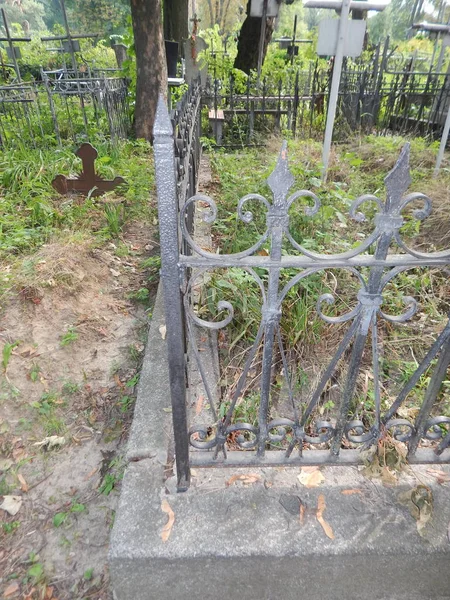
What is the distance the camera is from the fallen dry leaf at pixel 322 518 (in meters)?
1.46

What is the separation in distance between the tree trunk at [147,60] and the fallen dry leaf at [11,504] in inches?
236

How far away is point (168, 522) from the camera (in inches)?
58.1

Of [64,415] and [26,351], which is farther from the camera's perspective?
[26,351]

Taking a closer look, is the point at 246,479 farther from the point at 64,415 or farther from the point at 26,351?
the point at 26,351

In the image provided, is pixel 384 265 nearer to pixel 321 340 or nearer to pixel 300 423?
pixel 300 423

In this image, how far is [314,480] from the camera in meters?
1.62

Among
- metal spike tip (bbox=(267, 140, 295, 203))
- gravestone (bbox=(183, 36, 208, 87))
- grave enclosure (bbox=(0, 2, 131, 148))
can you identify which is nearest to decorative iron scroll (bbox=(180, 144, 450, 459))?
metal spike tip (bbox=(267, 140, 295, 203))

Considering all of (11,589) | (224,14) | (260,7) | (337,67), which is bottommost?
(11,589)

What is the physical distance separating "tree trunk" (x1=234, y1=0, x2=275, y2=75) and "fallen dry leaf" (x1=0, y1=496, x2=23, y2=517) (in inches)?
411

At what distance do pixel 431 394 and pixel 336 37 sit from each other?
4805 millimetres

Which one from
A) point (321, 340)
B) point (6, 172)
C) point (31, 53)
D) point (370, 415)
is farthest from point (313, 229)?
point (31, 53)

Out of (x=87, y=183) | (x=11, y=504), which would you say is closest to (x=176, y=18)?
(x=87, y=183)

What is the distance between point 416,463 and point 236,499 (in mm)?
739

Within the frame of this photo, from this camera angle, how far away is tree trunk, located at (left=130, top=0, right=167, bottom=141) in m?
6.38
